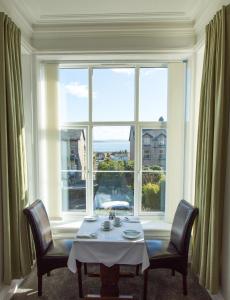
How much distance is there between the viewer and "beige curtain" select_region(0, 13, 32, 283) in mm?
2445

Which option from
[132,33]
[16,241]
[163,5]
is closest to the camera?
[16,241]

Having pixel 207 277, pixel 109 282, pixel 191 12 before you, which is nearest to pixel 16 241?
pixel 109 282

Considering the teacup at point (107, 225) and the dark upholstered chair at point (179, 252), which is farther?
the teacup at point (107, 225)

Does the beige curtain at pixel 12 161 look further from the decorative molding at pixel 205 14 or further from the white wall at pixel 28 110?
the decorative molding at pixel 205 14

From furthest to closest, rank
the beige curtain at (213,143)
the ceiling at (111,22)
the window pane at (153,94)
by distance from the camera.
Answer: the window pane at (153,94), the ceiling at (111,22), the beige curtain at (213,143)

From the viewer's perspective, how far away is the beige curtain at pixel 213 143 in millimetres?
2279

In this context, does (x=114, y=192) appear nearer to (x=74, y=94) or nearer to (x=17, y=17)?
(x=74, y=94)

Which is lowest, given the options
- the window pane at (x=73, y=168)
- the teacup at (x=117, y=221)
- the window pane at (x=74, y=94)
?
the teacup at (x=117, y=221)

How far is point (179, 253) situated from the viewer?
2646 mm

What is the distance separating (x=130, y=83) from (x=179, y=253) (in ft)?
8.02

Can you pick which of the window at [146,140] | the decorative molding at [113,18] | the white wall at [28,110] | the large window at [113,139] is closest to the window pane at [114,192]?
the large window at [113,139]

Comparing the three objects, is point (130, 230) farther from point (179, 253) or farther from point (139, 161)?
point (139, 161)

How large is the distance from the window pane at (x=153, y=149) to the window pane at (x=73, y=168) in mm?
942

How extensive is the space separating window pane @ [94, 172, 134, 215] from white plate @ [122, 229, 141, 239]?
1.15 metres
